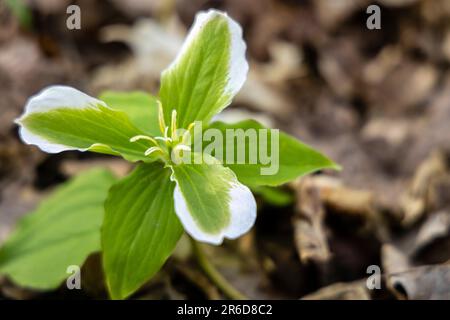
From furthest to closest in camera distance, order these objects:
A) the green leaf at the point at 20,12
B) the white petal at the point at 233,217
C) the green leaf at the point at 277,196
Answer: the green leaf at the point at 20,12
the green leaf at the point at 277,196
the white petal at the point at 233,217

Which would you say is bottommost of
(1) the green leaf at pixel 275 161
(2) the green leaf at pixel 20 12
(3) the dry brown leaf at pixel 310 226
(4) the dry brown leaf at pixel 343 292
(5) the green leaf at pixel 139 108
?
(4) the dry brown leaf at pixel 343 292

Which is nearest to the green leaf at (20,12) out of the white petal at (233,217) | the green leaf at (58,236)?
the green leaf at (58,236)

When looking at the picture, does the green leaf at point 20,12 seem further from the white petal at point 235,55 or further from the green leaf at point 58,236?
the white petal at point 235,55

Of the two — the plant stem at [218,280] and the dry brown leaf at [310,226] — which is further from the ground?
the dry brown leaf at [310,226]

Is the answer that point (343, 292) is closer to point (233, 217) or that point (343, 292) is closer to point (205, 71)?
point (233, 217)

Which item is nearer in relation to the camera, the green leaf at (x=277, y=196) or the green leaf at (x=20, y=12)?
the green leaf at (x=277, y=196)

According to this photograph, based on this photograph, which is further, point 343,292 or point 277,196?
point 277,196

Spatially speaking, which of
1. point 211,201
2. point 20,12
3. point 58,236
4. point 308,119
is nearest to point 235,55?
point 211,201

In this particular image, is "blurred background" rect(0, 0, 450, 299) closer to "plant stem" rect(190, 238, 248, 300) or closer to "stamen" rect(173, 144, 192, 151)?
"plant stem" rect(190, 238, 248, 300)

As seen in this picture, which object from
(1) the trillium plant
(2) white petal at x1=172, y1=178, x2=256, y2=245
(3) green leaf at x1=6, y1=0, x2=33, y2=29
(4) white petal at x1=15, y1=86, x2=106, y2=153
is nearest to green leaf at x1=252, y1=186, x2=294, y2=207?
(1) the trillium plant
